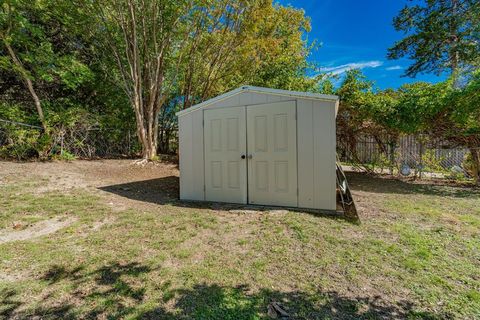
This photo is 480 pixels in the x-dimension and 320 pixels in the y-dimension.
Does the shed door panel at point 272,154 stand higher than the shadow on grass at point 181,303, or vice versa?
the shed door panel at point 272,154

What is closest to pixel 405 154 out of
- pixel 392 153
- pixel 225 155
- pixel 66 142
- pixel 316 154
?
pixel 392 153

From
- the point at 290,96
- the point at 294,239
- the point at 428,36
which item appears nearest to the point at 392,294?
the point at 294,239

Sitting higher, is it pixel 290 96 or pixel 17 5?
pixel 17 5

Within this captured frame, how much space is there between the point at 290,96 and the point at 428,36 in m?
12.5

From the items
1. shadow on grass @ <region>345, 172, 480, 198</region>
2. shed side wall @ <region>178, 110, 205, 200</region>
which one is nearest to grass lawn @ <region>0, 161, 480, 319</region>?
shed side wall @ <region>178, 110, 205, 200</region>

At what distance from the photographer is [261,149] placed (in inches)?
188

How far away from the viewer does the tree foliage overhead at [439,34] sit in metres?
11.4

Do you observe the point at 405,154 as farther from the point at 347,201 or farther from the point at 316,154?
the point at 316,154

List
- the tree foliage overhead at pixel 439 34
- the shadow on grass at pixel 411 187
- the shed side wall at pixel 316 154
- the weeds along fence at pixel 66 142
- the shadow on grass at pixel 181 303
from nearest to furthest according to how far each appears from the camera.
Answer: the shadow on grass at pixel 181 303, the shed side wall at pixel 316 154, the shadow on grass at pixel 411 187, the weeds along fence at pixel 66 142, the tree foliage overhead at pixel 439 34

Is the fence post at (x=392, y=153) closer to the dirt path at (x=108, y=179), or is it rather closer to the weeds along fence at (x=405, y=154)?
the weeds along fence at (x=405, y=154)

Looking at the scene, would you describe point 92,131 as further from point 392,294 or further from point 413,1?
point 413,1

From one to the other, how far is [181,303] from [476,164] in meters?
8.75

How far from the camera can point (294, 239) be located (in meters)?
3.15

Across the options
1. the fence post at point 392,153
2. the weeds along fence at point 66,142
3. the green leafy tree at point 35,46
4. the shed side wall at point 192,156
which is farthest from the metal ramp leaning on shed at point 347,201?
the green leafy tree at point 35,46
